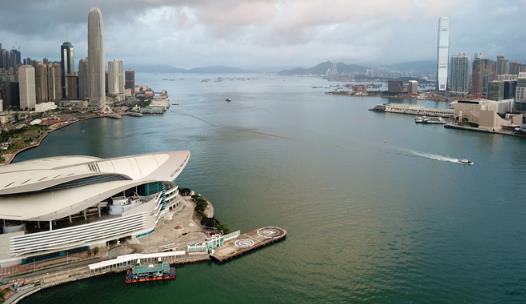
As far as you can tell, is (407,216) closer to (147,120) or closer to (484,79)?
(147,120)

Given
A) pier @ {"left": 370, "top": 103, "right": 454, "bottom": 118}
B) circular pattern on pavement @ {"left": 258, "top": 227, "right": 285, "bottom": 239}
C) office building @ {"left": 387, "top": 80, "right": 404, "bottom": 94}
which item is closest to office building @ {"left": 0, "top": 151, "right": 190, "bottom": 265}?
circular pattern on pavement @ {"left": 258, "top": 227, "right": 285, "bottom": 239}

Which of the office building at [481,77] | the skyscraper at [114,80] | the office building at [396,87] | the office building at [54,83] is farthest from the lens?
the office building at [396,87]

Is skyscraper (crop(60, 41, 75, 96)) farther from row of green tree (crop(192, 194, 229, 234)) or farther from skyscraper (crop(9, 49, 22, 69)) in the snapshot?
row of green tree (crop(192, 194, 229, 234))

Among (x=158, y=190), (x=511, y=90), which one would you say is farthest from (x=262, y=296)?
(x=511, y=90)

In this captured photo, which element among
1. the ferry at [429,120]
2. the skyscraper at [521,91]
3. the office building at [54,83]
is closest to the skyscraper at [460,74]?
the skyscraper at [521,91]

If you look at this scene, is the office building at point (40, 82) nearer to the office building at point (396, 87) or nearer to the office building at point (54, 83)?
the office building at point (54, 83)

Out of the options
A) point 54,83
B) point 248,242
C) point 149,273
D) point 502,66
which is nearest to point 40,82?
point 54,83
